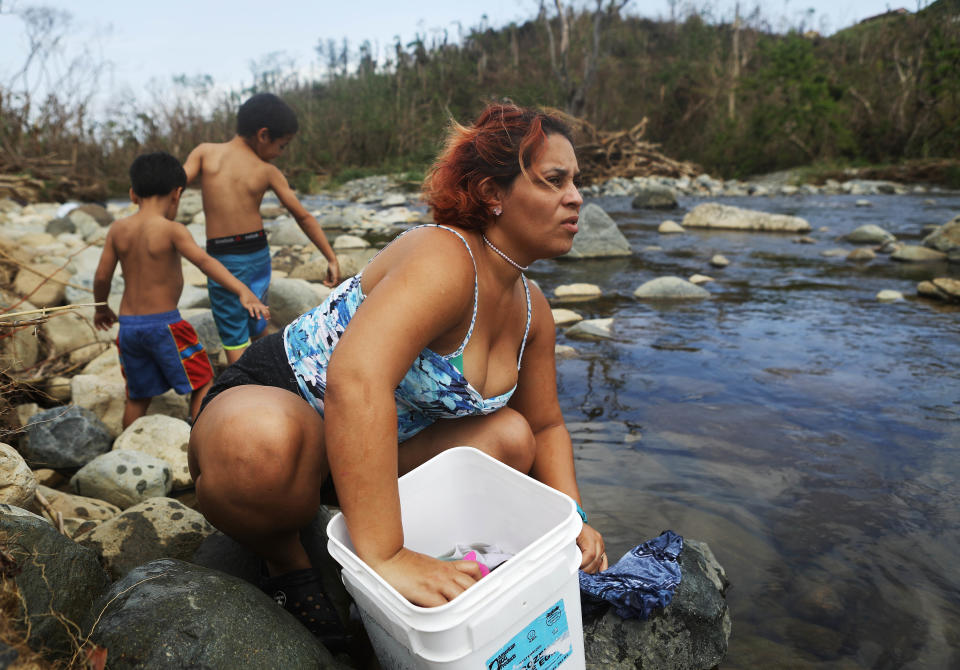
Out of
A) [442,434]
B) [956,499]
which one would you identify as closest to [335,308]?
[442,434]

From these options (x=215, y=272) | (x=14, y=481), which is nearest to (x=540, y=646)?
(x=14, y=481)

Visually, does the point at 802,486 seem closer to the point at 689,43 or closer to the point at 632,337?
the point at 632,337

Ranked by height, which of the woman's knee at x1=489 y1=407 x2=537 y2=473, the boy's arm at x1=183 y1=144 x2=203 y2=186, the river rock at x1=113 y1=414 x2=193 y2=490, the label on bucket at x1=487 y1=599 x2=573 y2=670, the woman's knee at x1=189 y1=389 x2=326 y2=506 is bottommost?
the river rock at x1=113 y1=414 x2=193 y2=490

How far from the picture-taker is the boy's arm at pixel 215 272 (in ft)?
10.6

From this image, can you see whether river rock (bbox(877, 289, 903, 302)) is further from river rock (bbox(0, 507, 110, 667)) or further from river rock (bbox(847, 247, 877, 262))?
river rock (bbox(0, 507, 110, 667))

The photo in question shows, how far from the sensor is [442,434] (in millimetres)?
1934

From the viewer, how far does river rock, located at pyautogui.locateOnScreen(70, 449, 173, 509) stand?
2.49 m

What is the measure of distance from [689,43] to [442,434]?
29886 millimetres

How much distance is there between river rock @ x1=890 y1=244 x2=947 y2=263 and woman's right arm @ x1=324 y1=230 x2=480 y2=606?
8.05 metres

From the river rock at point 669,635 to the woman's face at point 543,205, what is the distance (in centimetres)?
97

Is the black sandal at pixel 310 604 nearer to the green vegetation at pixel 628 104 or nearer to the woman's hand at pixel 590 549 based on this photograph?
the woman's hand at pixel 590 549

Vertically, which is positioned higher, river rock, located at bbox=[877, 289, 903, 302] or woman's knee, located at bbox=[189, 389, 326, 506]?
woman's knee, located at bbox=[189, 389, 326, 506]

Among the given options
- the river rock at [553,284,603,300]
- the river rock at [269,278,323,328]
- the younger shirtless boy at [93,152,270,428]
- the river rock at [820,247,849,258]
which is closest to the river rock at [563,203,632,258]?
the river rock at [553,284,603,300]

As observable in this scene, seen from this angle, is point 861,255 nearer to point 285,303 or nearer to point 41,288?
point 285,303
